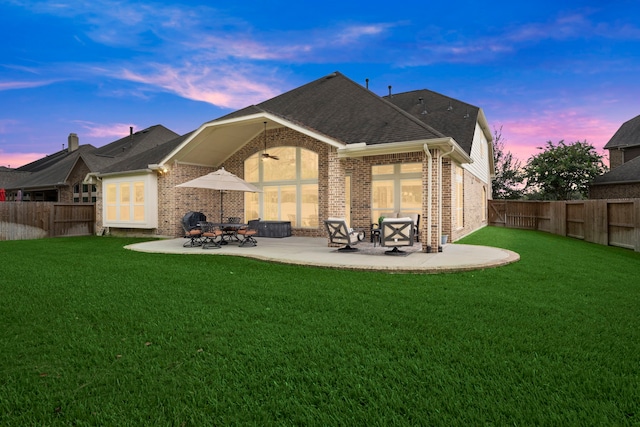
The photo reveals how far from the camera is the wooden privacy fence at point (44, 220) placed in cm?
1602

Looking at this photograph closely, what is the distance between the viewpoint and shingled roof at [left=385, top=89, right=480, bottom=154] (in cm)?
1533

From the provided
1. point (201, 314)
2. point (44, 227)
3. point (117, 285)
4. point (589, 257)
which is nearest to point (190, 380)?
point (201, 314)

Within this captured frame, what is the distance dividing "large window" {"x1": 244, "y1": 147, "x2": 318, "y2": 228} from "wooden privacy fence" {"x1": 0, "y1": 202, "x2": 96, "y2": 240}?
363 inches

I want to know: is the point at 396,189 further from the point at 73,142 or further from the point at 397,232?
the point at 73,142

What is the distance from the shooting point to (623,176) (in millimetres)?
23422

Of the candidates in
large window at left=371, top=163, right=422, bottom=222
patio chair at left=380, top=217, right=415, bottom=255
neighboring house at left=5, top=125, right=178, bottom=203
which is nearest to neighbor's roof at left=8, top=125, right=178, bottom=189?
neighboring house at left=5, top=125, right=178, bottom=203

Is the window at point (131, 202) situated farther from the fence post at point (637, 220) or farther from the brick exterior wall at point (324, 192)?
the fence post at point (637, 220)

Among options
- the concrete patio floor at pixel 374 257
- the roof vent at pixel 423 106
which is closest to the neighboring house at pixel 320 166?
the roof vent at pixel 423 106

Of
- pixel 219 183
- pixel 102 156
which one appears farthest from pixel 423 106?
pixel 102 156

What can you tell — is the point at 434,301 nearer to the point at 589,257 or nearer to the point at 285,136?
the point at 589,257

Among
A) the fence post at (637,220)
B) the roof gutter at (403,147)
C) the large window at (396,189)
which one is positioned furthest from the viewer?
the large window at (396,189)

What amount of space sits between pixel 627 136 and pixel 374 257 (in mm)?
34073

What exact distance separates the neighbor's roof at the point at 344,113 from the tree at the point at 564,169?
20419 mm

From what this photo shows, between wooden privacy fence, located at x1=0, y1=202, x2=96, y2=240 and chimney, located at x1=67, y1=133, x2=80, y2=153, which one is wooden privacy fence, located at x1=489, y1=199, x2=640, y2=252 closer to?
wooden privacy fence, located at x1=0, y1=202, x2=96, y2=240
